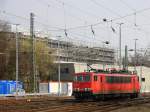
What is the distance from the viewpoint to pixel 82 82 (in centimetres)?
4234

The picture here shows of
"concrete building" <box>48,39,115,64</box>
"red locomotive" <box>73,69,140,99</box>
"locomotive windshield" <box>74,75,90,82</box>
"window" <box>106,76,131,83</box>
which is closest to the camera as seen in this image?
"red locomotive" <box>73,69,140,99</box>

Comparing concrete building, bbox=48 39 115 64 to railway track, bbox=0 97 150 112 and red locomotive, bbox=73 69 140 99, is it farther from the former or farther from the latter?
railway track, bbox=0 97 150 112

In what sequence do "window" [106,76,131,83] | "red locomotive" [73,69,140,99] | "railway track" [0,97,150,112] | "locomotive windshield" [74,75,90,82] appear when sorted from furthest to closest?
1. "window" [106,76,131,83]
2. "locomotive windshield" [74,75,90,82]
3. "red locomotive" [73,69,140,99]
4. "railway track" [0,97,150,112]

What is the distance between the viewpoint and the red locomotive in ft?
138

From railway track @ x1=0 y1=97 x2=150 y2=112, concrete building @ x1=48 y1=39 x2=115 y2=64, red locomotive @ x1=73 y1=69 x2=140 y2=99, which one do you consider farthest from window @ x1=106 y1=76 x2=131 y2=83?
concrete building @ x1=48 y1=39 x2=115 y2=64

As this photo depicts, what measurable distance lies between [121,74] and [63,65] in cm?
4883

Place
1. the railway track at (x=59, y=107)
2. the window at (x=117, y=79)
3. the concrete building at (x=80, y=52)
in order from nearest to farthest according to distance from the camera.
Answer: the railway track at (x=59, y=107) → the window at (x=117, y=79) → the concrete building at (x=80, y=52)

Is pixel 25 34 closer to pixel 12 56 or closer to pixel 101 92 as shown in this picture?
pixel 12 56

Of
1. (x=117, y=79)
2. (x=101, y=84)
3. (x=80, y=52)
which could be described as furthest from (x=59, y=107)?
(x=80, y=52)

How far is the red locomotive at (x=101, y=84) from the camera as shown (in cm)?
4194

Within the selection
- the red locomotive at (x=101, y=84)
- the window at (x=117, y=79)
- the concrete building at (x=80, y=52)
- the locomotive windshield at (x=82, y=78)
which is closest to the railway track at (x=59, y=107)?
the red locomotive at (x=101, y=84)

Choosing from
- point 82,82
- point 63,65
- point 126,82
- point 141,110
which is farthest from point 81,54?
point 141,110

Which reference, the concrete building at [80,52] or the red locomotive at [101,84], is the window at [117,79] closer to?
the red locomotive at [101,84]

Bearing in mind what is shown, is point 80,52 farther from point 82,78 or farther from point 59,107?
point 59,107
